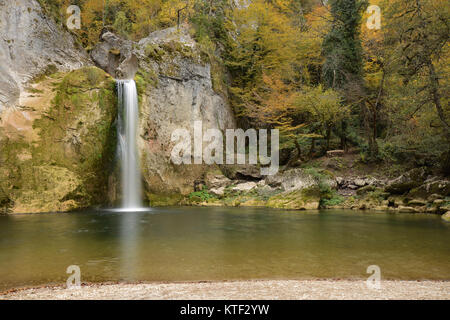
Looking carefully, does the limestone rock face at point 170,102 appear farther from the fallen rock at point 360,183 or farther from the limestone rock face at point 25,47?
the fallen rock at point 360,183

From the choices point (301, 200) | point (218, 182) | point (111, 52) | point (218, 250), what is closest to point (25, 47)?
point (111, 52)

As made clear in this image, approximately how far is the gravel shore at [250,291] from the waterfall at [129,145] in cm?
1284

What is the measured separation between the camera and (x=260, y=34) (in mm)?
24156

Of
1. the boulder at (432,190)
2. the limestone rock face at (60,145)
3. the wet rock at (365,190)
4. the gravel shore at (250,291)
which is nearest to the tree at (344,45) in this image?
the wet rock at (365,190)

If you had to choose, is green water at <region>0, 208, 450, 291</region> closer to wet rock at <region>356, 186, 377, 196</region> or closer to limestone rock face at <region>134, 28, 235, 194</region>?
wet rock at <region>356, 186, 377, 196</region>

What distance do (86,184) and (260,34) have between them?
17.0m

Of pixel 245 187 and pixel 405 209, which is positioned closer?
pixel 405 209

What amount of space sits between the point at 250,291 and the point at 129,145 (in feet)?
48.0

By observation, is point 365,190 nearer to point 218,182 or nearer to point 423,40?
point 423,40

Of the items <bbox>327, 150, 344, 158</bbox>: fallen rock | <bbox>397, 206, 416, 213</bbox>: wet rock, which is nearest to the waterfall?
<bbox>327, 150, 344, 158</bbox>: fallen rock

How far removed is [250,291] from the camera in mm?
3889

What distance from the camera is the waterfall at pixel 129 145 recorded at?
16766 millimetres
